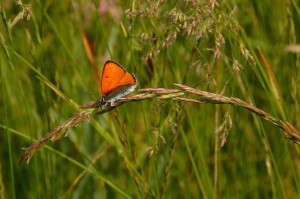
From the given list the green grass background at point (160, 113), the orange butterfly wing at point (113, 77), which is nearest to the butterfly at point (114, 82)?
the orange butterfly wing at point (113, 77)

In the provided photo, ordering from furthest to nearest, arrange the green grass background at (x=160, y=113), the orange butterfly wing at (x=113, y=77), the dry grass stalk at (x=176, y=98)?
the green grass background at (x=160, y=113), the orange butterfly wing at (x=113, y=77), the dry grass stalk at (x=176, y=98)

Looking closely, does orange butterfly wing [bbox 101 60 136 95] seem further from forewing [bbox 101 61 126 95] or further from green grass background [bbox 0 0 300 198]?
green grass background [bbox 0 0 300 198]

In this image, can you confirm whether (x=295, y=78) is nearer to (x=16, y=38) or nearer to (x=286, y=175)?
(x=286, y=175)

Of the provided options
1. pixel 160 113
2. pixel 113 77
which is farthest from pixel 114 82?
pixel 160 113

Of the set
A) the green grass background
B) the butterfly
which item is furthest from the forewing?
the green grass background

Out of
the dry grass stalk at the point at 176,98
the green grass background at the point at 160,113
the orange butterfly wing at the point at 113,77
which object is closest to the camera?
the dry grass stalk at the point at 176,98

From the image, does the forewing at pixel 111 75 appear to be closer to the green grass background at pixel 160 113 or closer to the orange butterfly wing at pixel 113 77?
the orange butterfly wing at pixel 113 77
